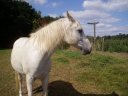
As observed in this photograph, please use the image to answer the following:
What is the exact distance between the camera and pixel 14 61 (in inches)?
236

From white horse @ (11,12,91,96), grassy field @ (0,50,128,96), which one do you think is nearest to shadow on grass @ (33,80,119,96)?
grassy field @ (0,50,128,96)

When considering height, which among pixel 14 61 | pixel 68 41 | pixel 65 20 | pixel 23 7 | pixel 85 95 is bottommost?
pixel 85 95

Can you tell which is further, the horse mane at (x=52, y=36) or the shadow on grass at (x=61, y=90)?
the shadow on grass at (x=61, y=90)

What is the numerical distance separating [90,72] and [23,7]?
2431 centimetres

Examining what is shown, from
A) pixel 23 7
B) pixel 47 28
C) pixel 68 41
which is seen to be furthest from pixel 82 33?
pixel 23 7

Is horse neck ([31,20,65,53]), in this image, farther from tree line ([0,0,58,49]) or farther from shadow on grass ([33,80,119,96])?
tree line ([0,0,58,49])

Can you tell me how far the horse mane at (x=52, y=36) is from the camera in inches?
197

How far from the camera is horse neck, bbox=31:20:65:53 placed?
4988 millimetres

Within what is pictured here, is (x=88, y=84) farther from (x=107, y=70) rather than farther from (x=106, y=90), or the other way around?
(x=107, y=70)

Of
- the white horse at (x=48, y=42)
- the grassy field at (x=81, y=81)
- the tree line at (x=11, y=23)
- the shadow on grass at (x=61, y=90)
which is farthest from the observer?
the tree line at (x=11, y=23)

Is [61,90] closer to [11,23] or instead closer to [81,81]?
[81,81]

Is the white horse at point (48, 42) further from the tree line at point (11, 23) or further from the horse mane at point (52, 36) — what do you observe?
the tree line at point (11, 23)

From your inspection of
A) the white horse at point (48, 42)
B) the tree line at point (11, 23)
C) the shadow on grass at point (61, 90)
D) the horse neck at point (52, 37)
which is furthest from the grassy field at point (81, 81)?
the tree line at point (11, 23)

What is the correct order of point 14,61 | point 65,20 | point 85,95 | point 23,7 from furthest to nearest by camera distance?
point 23,7 → point 85,95 → point 14,61 → point 65,20
